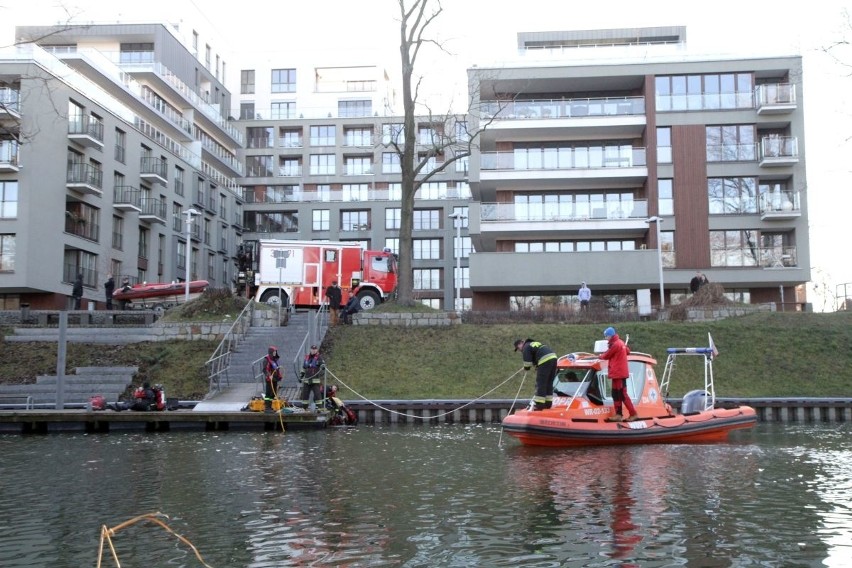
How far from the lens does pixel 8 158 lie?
45.3 metres

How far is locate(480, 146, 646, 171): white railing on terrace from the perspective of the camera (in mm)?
44469

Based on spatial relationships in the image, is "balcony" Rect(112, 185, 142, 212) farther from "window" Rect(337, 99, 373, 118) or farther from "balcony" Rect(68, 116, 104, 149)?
"window" Rect(337, 99, 373, 118)

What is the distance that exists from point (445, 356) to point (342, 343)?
3.76 m

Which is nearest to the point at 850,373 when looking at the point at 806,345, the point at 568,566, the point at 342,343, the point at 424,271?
the point at 806,345

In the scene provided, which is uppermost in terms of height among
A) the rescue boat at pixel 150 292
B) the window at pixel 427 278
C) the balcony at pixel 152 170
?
the balcony at pixel 152 170

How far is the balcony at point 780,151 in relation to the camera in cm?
4384

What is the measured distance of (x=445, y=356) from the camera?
94.8 ft

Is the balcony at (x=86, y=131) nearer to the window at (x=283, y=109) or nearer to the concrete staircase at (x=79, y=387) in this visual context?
the concrete staircase at (x=79, y=387)

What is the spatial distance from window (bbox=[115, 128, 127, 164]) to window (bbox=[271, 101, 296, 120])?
28.5 meters

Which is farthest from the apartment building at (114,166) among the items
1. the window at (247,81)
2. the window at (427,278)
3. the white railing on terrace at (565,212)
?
the window at (427,278)

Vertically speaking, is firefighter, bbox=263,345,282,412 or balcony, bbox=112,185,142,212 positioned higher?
balcony, bbox=112,185,142,212

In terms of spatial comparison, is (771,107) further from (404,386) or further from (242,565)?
(242,565)

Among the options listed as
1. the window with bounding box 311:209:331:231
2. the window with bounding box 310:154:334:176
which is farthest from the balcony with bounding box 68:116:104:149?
the window with bounding box 310:154:334:176

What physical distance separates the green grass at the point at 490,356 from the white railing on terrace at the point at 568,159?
1496 centimetres
